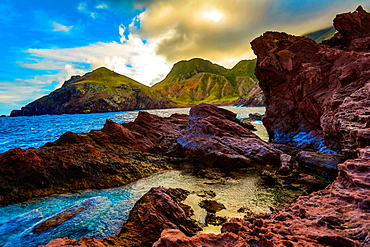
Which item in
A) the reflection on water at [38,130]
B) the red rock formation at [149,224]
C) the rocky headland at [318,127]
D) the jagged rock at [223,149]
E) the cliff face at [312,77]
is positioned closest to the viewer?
the rocky headland at [318,127]

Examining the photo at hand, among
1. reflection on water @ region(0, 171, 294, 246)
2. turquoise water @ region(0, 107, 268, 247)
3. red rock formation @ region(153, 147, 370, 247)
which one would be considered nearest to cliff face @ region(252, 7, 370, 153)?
reflection on water @ region(0, 171, 294, 246)

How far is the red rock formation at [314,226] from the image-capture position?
553 cm

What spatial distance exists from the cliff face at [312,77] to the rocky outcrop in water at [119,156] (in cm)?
809

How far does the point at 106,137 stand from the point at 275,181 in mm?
20756

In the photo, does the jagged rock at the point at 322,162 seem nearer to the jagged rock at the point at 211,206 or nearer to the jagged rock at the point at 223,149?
the jagged rock at the point at 223,149

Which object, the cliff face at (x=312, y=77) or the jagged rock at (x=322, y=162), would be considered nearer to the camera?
the jagged rock at (x=322, y=162)

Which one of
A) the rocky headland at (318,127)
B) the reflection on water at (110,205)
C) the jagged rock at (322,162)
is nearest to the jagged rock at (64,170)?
the reflection on water at (110,205)

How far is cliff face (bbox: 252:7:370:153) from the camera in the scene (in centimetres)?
2198

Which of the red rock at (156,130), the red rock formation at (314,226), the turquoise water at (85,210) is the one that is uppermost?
the red rock at (156,130)

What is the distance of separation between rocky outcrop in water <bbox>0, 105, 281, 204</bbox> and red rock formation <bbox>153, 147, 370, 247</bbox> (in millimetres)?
13675

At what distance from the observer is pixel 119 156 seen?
22.2 metres

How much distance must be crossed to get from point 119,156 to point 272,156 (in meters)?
17.6

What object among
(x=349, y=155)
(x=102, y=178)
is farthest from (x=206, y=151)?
(x=349, y=155)

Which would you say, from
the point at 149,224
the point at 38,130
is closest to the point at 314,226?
the point at 149,224
